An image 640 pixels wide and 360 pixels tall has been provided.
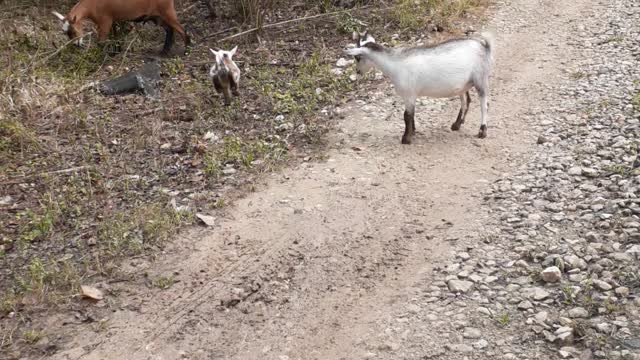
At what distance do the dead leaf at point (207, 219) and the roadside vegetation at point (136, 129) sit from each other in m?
0.07

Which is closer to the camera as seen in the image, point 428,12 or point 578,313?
point 578,313

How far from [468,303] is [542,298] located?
0.47 meters

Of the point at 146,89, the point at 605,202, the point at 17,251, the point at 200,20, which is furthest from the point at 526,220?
the point at 200,20

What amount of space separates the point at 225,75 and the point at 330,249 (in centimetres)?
307

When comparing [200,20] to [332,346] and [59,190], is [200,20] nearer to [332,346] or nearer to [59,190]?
[59,190]

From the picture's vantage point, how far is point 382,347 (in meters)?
4.12

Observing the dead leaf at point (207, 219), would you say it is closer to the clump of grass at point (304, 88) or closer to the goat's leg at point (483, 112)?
the clump of grass at point (304, 88)

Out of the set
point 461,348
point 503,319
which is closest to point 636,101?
point 503,319

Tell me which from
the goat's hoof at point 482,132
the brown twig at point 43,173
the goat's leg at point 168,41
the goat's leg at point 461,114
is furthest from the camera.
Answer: the goat's leg at point 168,41

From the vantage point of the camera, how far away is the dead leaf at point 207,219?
544 centimetres

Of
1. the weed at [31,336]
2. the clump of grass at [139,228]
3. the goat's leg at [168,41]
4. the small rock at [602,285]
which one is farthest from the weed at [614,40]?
the weed at [31,336]

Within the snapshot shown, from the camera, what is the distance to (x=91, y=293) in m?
4.61

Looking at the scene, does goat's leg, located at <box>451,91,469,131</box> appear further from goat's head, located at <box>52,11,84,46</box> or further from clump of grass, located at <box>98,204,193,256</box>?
goat's head, located at <box>52,11,84,46</box>

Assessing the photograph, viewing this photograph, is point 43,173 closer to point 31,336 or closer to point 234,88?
point 31,336
